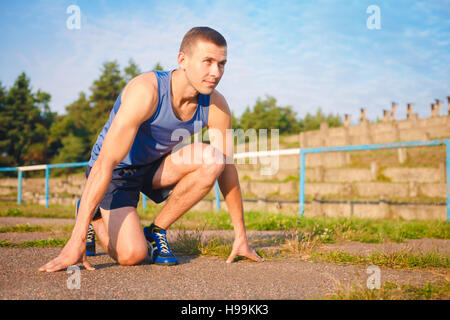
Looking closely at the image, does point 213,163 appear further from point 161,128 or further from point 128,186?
point 128,186

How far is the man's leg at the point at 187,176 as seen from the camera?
8.34ft

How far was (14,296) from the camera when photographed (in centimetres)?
154

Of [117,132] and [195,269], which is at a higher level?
[117,132]

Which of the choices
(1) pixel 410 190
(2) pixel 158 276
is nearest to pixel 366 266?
(2) pixel 158 276

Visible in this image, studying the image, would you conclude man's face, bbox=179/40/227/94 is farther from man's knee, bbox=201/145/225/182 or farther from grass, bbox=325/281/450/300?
grass, bbox=325/281/450/300

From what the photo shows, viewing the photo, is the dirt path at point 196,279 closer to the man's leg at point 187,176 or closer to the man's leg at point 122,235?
the man's leg at point 122,235

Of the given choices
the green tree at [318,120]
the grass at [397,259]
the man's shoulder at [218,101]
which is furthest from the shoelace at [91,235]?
the green tree at [318,120]

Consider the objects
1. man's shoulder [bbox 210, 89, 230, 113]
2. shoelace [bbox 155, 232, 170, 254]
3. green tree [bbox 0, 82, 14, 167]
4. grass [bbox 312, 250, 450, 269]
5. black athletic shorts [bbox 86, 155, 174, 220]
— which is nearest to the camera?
grass [bbox 312, 250, 450, 269]

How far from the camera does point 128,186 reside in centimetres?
259

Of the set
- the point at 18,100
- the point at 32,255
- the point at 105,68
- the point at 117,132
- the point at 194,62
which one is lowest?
the point at 32,255

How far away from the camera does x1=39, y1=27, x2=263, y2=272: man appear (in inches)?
82.3

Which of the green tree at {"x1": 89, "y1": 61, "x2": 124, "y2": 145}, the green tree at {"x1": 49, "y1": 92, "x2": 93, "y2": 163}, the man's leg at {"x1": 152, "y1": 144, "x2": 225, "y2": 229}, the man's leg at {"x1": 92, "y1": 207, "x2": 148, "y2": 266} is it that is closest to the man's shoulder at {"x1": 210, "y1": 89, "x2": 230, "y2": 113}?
the man's leg at {"x1": 152, "y1": 144, "x2": 225, "y2": 229}

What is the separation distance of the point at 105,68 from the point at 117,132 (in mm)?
22254
